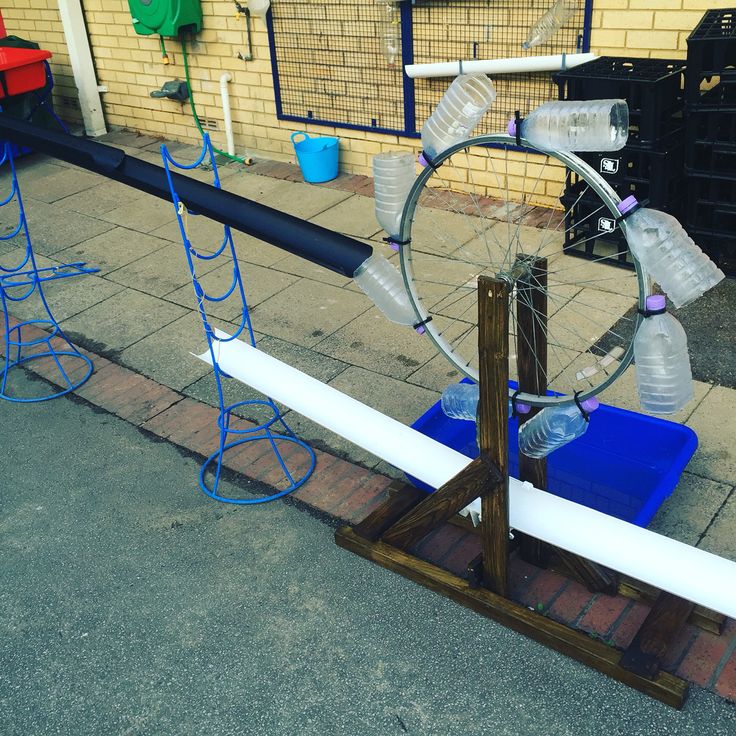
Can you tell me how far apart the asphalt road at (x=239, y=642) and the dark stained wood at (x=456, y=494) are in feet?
1.13

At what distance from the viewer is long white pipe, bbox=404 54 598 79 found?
228 inches

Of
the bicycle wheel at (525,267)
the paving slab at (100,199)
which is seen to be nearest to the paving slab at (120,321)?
the bicycle wheel at (525,267)

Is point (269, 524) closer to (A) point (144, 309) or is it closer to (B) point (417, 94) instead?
(A) point (144, 309)

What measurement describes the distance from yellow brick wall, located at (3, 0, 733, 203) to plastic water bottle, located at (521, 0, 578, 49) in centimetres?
19

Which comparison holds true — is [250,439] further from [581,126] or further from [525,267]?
[581,126]

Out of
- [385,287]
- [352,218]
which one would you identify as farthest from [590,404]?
[352,218]

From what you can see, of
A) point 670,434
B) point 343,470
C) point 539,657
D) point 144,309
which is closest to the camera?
point 539,657

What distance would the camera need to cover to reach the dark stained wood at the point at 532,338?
2975 mm

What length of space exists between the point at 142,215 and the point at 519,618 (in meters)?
5.41

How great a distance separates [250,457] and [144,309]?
2.01 m

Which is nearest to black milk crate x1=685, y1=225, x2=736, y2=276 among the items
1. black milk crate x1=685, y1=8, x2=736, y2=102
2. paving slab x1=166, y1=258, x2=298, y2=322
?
black milk crate x1=685, y1=8, x2=736, y2=102

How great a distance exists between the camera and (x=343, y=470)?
4148 millimetres

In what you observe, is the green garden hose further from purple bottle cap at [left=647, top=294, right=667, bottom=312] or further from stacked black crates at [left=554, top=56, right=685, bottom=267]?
purple bottle cap at [left=647, top=294, right=667, bottom=312]

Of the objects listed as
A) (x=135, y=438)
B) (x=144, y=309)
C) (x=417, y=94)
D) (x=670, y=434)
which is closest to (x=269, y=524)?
(x=135, y=438)
